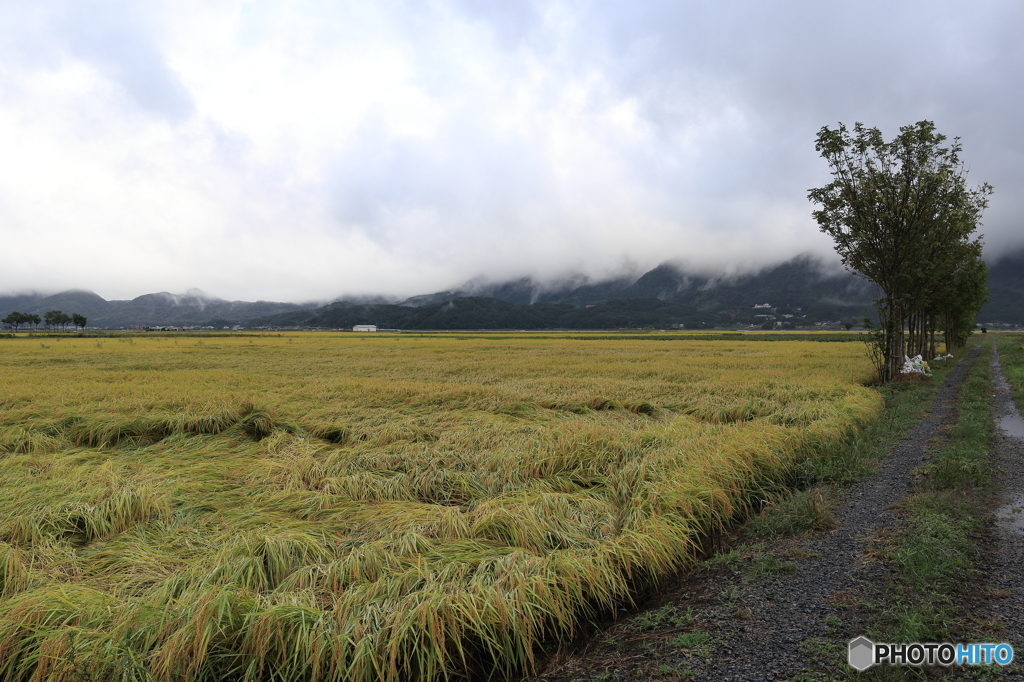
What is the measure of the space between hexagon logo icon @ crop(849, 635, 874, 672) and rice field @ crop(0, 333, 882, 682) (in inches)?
63.5

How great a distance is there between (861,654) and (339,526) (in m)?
4.89

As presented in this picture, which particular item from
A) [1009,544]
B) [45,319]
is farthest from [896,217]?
[45,319]

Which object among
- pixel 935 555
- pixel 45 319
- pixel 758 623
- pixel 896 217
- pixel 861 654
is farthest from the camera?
pixel 45 319

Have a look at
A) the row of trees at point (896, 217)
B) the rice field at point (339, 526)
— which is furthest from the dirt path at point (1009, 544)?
the row of trees at point (896, 217)

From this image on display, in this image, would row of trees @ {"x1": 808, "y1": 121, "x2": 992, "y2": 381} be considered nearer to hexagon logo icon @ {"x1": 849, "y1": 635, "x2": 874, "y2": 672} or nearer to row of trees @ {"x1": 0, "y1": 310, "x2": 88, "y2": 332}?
hexagon logo icon @ {"x1": 849, "y1": 635, "x2": 874, "y2": 672}

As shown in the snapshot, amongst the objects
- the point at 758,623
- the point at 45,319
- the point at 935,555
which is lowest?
the point at 758,623

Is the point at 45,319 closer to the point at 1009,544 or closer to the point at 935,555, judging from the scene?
the point at 935,555

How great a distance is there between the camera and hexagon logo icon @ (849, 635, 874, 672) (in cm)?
286

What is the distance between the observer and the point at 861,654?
9.71 feet

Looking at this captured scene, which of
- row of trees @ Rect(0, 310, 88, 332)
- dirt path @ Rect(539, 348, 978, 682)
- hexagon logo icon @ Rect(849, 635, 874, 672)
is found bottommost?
dirt path @ Rect(539, 348, 978, 682)

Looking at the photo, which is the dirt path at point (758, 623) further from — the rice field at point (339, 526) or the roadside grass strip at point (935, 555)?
the rice field at point (339, 526)

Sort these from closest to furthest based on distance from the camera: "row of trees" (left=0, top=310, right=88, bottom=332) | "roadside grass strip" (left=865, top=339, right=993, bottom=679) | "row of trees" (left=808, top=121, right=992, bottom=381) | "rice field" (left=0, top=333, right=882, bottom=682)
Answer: "rice field" (left=0, top=333, right=882, bottom=682), "roadside grass strip" (left=865, top=339, right=993, bottom=679), "row of trees" (left=808, top=121, right=992, bottom=381), "row of trees" (left=0, top=310, right=88, bottom=332)

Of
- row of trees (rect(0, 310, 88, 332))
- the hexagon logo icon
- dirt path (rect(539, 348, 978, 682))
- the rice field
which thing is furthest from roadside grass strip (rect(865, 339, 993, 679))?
row of trees (rect(0, 310, 88, 332))

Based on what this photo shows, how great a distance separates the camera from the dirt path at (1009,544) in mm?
3211
